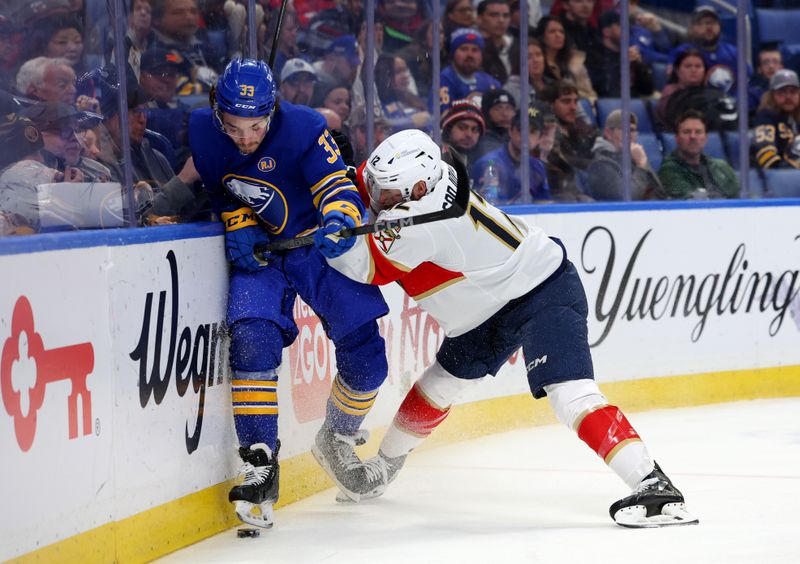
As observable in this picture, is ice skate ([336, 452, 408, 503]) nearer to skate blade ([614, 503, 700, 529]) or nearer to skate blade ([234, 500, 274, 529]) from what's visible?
skate blade ([234, 500, 274, 529])

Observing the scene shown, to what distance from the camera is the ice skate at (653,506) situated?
147 inches

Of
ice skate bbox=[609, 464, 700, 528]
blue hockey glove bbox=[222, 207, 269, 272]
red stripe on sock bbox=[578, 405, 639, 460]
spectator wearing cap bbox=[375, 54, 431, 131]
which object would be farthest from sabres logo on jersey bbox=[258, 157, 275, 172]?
spectator wearing cap bbox=[375, 54, 431, 131]

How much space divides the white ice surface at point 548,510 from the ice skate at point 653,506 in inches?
1.2

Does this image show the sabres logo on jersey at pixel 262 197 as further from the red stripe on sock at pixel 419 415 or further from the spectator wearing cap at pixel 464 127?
the spectator wearing cap at pixel 464 127

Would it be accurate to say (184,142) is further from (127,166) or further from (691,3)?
(691,3)

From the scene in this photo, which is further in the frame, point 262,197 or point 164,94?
point 164,94

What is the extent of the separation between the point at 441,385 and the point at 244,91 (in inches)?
45.5

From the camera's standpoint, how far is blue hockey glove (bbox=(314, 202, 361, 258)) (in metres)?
3.67

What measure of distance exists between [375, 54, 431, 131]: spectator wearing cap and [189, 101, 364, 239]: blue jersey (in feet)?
4.75

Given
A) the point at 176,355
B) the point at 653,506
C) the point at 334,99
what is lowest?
the point at 653,506

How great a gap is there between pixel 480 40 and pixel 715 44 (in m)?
1.28

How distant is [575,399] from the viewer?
3.82 meters

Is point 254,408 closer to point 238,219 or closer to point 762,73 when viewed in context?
point 238,219

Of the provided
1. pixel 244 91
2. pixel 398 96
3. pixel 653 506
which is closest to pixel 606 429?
pixel 653 506
